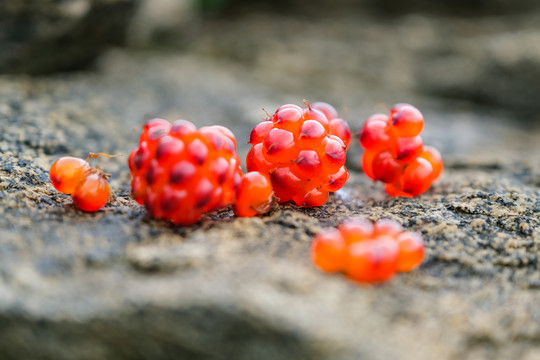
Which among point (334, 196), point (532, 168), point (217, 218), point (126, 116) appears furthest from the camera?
point (126, 116)

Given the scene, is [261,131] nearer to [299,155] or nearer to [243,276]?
[299,155]

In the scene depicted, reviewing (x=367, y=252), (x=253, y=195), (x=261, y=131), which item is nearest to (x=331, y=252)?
(x=367, y=252)

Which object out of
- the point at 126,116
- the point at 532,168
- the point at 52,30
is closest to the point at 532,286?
the point at 532,168

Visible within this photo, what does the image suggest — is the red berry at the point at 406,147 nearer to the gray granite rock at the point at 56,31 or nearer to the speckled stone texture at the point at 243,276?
the speckled stone texture at the point at 243,276

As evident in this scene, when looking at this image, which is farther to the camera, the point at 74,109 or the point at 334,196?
the point at 74,109

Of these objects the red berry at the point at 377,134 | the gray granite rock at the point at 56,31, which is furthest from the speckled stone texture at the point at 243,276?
the gray granite rock at the point at 56,31

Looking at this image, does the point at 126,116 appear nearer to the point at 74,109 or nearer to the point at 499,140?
the point at 74,109
